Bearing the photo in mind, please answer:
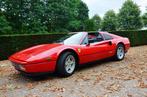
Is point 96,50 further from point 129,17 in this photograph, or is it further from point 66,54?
point 129,17

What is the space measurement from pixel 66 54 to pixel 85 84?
1146 mm

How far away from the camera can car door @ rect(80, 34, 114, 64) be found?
7.34 metres

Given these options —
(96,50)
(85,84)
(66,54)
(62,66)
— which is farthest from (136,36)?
(85,84)

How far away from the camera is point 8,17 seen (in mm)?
28797

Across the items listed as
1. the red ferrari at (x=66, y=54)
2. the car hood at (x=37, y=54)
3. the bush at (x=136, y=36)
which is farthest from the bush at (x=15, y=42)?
the bush at (x=136, y=36)

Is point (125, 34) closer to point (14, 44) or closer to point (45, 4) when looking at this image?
point (14, 44)

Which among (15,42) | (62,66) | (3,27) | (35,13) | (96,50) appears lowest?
(62,66)

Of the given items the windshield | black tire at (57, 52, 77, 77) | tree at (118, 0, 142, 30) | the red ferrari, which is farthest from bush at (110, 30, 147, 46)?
tree at (118, 0, 142, 30)

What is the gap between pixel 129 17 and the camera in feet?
A: 122

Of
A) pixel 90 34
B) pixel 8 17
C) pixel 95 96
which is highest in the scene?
pixel 8 17

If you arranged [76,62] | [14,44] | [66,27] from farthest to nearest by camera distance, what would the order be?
1. [66,27]
2. [14,44]
3. [76,62]

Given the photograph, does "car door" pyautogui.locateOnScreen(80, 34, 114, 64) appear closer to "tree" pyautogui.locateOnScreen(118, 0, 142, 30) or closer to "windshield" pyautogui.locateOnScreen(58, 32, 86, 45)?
"windshield" pyautogui.locateOnScreen(58, 32, 86, 45)

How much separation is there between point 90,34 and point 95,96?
134 inches

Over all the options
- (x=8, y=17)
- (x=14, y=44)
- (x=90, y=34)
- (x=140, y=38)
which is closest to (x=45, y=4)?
(x=8, y=17)
